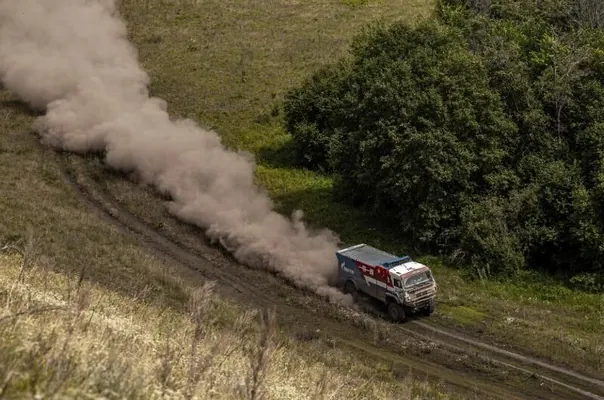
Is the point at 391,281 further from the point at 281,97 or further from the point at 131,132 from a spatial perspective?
the point at 281,97

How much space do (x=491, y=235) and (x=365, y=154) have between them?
342 inches

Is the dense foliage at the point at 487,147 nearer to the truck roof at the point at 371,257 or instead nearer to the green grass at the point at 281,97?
the green grass at the point at 281,97

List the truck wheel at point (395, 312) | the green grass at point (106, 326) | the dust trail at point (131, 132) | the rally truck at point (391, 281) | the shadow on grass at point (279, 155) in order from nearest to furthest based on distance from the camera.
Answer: the green grass at point (106, 326), the rally truck at point (391, 281), the truck wheel at point (395, 312), the dust trail at point (131, 132), the shadow on grass at point (279, 155)

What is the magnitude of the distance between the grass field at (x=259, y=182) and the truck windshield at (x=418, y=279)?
6.32 ft

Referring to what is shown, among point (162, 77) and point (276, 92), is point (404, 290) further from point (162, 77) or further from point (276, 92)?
point (162, 77)

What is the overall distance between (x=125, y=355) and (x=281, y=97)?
51.1 metres

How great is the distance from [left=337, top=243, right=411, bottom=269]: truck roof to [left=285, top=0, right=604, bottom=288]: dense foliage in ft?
15.0

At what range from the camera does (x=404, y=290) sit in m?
30.9

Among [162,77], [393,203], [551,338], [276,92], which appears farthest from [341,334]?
[162,77]

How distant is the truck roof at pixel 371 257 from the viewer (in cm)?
3234

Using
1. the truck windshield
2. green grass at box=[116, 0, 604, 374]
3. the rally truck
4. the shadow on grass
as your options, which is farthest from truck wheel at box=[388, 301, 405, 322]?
the shadow on grass

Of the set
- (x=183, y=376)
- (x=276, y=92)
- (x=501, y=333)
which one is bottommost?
(x=501, y=333)

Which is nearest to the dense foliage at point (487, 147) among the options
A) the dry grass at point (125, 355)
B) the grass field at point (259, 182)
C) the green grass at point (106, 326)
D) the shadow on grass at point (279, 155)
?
the grass field at point (259, 182)

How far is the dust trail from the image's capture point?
36.3 metres
